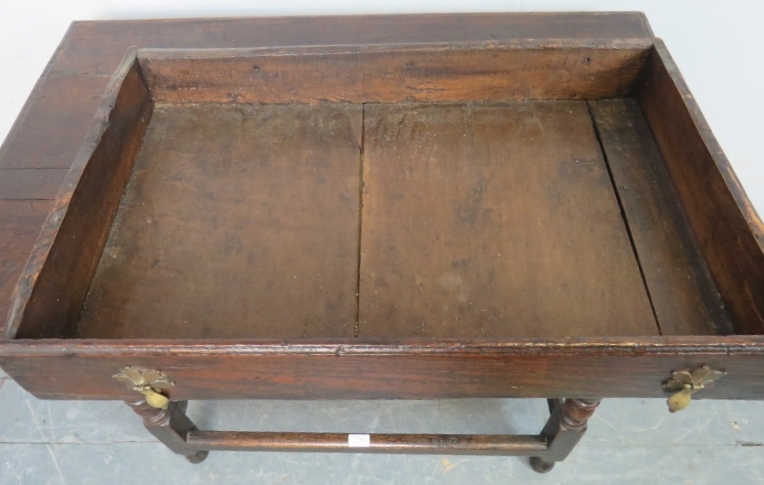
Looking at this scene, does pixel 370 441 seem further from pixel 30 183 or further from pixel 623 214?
pixel 30 183

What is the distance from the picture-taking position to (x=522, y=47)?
1083mm

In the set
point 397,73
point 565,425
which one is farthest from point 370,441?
point 397,73

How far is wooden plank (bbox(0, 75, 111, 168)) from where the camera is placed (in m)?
1.15

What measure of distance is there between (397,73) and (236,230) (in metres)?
0.45

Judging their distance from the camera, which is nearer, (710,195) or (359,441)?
(710,195)

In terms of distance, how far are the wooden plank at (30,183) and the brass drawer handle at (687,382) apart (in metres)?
1.14

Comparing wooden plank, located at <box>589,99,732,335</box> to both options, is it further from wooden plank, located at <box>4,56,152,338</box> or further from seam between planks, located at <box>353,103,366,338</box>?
wooden plank, located at <box>4,56,152,338</box>

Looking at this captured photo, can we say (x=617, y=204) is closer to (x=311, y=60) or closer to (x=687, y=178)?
(x=687, y=178)

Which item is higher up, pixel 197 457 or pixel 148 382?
pixel 148 382

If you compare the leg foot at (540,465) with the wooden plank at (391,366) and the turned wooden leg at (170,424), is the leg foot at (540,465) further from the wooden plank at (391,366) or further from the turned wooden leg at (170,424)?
the turned wooden leg at (170,424)

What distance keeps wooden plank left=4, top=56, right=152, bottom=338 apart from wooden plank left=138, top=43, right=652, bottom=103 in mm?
117

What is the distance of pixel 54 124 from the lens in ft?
3.92

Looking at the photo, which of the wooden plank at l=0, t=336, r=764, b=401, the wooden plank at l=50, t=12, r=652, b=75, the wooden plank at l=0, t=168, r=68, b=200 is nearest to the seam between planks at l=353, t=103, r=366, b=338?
the wooden plank at l=0, t=336, r=764, b=401

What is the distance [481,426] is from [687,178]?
753mm
